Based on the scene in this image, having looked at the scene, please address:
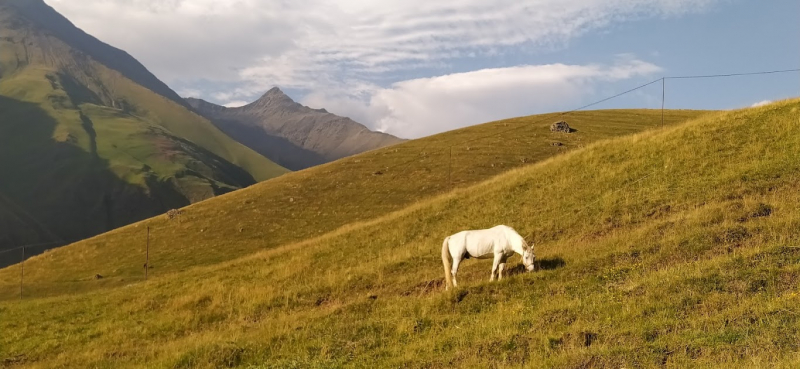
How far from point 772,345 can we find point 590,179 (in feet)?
71.5

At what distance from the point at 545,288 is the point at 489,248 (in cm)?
290

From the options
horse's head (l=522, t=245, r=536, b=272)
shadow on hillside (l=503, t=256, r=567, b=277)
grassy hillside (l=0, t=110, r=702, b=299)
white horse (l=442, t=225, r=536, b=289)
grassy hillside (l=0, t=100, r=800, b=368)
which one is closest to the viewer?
grassy hillside (l=0, t=100, r=800, b=368)

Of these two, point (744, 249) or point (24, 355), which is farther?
point (24, 355)

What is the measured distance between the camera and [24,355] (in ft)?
65.0

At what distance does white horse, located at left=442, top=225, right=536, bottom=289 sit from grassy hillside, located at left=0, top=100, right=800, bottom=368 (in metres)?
0.78

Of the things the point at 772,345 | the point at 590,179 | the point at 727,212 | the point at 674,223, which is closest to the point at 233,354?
the point at 772,345

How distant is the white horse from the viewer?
54.4 feet

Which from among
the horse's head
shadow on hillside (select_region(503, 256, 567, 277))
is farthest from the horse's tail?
the horse's head

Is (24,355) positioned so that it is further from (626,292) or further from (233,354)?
(626,292)

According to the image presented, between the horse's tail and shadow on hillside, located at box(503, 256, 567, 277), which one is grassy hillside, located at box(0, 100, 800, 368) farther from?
the horse's tail

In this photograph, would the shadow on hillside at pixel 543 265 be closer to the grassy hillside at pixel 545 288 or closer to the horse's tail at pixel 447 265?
the grassy hillside at pixel 545 288


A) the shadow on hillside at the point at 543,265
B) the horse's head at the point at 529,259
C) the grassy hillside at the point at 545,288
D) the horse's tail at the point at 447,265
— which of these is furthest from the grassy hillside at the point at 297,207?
the horse's head at the point at 529,259

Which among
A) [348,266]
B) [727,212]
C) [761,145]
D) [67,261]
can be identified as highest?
[761,145]

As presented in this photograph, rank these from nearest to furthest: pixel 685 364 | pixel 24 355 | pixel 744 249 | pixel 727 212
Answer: pixel 685 364 → pixel 744 249 → pixel 727 212 → pixel 24 355
